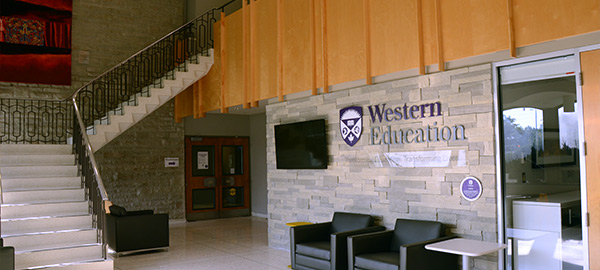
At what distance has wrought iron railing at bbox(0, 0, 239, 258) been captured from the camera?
9.84 meters

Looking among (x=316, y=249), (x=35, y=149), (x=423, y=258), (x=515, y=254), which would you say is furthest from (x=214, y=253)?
(x=515, y=254)

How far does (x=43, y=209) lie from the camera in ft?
23.6

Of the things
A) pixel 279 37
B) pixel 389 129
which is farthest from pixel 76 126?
pixel 389 129

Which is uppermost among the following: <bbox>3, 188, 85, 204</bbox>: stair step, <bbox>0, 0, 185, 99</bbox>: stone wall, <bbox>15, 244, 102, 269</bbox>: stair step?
<bbox>0, 0, 185, 99</bbox>: stone wall

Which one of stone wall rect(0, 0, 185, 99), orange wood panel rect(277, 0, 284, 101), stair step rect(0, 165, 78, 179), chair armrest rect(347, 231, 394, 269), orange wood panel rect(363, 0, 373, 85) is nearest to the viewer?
chair armrest rect(347, 231, 394, 269)

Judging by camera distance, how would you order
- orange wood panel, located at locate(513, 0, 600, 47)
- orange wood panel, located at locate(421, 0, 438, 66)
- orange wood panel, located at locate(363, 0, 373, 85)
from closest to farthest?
orange wood panel, located at locate(513, 0, 600, 47), orange wood panel, located at locate(421, 0, 438, 66), orange wood panel, located at locate(363, 0, 373, 85)

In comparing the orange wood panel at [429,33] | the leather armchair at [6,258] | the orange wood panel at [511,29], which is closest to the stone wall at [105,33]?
the leather armchair at [6,258]

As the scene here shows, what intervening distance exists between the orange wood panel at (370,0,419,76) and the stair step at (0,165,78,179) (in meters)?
5.16

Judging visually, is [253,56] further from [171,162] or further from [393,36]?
[171,162]

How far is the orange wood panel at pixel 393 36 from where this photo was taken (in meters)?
5.96

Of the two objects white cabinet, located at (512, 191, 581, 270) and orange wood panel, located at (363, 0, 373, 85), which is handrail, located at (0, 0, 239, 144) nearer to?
orange wood panel, located at (363, 0, 373, 85)

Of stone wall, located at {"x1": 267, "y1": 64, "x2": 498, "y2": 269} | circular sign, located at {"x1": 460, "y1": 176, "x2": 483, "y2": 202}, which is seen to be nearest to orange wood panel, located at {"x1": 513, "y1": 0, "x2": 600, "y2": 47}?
stone wall, located at {"x1": 267, "y1": 64, "x2": 498, "y2": 269}

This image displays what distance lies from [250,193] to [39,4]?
22.0ft

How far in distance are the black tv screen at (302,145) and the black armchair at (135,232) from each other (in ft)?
7.53
